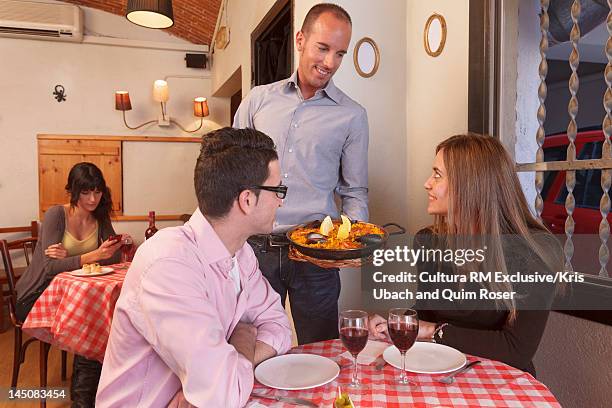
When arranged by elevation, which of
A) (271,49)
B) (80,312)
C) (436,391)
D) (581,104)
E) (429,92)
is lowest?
(80,312)

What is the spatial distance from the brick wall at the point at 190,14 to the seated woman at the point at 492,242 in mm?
4675

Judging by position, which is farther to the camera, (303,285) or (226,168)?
(303,285)

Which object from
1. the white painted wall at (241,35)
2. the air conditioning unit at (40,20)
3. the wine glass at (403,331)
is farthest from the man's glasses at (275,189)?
the air conditioning unit at (40,20)

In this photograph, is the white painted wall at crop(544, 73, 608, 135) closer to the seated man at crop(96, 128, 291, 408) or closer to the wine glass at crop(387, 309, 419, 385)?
the wine glass at crop(387, 309, 419, 385)

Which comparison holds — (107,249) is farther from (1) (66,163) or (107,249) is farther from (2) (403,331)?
(1) (66,163)

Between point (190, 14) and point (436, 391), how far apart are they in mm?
5824

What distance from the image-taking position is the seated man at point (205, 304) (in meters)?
1.01

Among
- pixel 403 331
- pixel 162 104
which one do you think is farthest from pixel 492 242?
pixel 162 104

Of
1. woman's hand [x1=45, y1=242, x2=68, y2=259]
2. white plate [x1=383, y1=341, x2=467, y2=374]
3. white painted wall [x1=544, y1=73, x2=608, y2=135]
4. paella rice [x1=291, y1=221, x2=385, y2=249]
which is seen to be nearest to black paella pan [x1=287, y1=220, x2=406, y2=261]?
paella rice [x1=291, y1=221, x2=385, y2=249]

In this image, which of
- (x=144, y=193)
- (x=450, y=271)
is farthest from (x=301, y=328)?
(x=144, y=193)

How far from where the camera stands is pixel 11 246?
11.4 feet

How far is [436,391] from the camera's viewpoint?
106 centimetres

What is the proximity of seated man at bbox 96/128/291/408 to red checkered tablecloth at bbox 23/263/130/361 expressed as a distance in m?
1.28

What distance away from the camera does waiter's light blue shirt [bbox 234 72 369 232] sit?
2.05 metres
